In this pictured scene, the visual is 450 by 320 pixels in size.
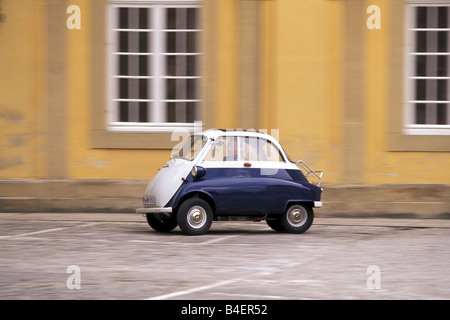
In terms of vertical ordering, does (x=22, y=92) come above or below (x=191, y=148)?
above

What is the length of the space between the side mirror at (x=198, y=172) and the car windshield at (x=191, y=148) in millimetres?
284

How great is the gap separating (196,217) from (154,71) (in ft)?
15.7

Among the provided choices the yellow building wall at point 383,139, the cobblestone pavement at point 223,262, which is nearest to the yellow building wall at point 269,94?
the yellow building wall at point 383,139

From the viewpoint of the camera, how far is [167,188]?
38.3 feet

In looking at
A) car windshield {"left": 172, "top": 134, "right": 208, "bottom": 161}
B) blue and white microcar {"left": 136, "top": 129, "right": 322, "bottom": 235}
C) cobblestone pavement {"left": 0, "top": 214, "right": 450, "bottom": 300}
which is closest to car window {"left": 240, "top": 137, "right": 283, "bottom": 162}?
blue and white microcar {"left": 136, "top": 129, "right": 322, "bottom": 235}

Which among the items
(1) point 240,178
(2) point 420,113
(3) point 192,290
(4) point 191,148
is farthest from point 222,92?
(3) point 192,290

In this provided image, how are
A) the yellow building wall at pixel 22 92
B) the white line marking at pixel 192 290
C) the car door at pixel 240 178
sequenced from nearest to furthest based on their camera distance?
the white line marking at pixel 192 290 < the car door at pixel 240 178 < the yellow building wall at pixel 22 92

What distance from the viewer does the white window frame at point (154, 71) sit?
51.2ft

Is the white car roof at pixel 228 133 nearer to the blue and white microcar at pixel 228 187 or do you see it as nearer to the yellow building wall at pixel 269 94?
the blue and white microcar at pixel 228 187

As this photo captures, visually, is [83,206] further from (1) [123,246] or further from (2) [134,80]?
(1) [123,246]

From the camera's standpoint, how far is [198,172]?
38.4 feet

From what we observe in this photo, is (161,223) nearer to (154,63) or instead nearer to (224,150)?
(224,150)

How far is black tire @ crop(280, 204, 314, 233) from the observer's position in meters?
12.2
